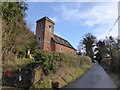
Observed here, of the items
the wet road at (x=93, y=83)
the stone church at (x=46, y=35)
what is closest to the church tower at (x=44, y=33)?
the stone church at (x=46, y=35)

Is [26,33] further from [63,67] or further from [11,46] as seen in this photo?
[63,67]

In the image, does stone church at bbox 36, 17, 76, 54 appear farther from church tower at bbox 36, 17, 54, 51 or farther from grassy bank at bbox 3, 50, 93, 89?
grassy bank at bbox 3, 50, 93, 89

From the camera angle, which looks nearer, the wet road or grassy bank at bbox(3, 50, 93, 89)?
grassy bank at bbox(3, 50, 93, 89)

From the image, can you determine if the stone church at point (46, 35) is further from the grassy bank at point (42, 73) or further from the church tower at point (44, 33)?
the grassy bank at point (42, 73)

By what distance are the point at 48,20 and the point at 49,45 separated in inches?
266

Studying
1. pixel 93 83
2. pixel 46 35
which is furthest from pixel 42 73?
pixel 46 35

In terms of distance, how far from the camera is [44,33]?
78.0ft

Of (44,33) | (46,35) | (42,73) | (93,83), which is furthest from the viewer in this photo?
(46,35)

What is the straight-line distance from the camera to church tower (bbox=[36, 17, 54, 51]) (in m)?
23.8

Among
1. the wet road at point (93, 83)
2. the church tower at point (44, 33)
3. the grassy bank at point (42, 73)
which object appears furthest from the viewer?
the church tower at point (44, 33)

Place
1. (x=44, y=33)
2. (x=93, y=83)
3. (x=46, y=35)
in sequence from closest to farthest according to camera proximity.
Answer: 1. (x=93, y=83)
2. (x=44, y=33)
3. (x=46, y=35)

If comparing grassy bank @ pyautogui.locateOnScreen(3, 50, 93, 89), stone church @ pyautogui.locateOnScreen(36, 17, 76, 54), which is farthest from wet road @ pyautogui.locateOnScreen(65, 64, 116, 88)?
stone church @ pyautogui.locateOnScreen(36, 17, 76, 54)

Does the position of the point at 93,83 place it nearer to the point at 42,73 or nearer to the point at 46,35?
the point at 42,73

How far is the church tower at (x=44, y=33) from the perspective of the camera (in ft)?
78.2
